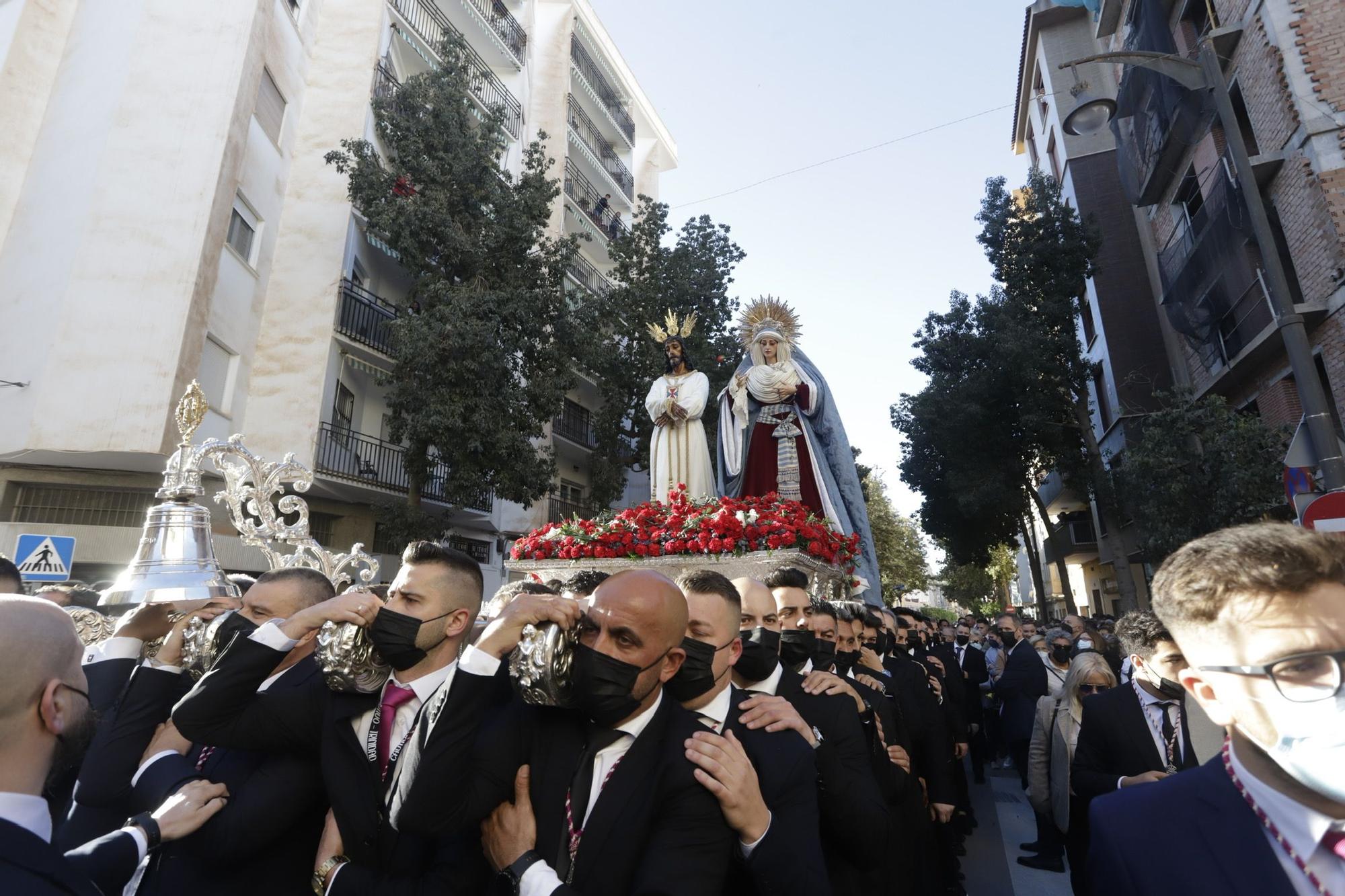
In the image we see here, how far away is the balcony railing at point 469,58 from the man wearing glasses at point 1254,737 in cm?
1873

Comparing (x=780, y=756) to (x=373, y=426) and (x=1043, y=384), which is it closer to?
(x=373, y=426)

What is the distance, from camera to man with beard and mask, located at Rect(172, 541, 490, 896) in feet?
6.79

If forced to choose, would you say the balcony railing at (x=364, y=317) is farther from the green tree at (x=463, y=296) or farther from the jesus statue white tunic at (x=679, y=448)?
the jesus statue white tunic at (x=679, y=448)

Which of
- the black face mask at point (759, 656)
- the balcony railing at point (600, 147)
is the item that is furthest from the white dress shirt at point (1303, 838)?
the balcony railing at point (600, 147)

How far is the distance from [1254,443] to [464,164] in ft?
52.6

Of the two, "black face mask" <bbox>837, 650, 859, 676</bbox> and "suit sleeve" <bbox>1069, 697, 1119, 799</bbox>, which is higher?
"black face mask" <bbox>837, 650, 859, 676</bbox>

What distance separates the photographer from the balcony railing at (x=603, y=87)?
31375mm

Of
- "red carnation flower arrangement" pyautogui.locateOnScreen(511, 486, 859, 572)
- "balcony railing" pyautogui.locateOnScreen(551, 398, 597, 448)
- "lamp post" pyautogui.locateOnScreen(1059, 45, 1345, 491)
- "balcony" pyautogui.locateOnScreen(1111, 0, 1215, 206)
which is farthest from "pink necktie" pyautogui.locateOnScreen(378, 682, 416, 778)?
"balcony railing" pyautogui.locateOnScreen(551, 398, 597, 448)

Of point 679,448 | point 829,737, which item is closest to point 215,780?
point 829,737

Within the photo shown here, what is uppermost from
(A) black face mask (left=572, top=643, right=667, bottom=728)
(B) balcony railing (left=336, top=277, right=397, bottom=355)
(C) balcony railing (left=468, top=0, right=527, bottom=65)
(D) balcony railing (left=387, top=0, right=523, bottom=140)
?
(C) balcony railing (left=468, top=0, right=527, bottom=65)

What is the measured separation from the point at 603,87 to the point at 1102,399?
2453 centimetres

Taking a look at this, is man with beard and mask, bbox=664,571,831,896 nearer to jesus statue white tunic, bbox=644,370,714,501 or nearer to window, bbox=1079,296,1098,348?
jesus statue white tunic, bbox=644,370,714,501

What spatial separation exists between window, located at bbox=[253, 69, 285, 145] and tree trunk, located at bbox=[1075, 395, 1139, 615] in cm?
2199

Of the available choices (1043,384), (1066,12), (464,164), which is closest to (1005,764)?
(1043,384)
